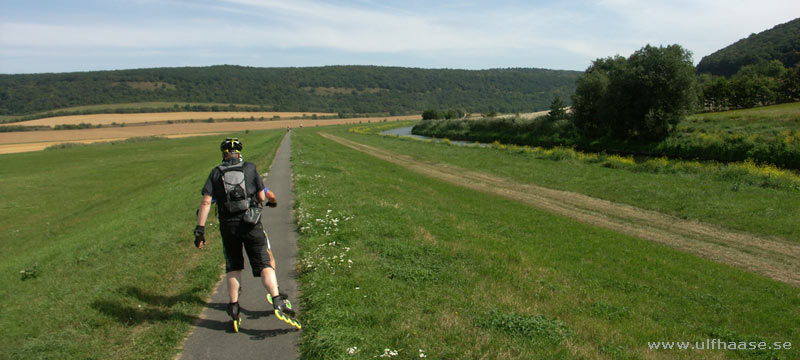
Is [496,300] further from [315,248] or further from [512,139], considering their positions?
[512,139]

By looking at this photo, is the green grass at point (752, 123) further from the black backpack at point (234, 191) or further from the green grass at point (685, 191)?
the black backpack at point (234, 191)

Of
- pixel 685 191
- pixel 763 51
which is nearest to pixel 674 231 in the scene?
pixel 685 191

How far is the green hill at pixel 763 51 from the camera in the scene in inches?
2963

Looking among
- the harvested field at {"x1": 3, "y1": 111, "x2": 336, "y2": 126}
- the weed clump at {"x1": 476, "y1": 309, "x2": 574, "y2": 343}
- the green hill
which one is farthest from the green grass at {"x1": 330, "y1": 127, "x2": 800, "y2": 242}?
the harvested field at {"x1": 3, "y1": 111, "x2": 336, "y2": 126}

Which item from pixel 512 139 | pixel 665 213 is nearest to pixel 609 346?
pixel 665 213

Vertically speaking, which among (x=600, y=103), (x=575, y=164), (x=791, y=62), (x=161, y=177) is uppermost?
(x=791, y=62)

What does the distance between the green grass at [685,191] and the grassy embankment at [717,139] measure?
904cm

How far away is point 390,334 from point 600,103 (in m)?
44.6

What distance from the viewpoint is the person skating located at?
5367 mm

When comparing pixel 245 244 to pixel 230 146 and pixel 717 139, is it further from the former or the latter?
pixel 717 139

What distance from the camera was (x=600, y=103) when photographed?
4284 cm

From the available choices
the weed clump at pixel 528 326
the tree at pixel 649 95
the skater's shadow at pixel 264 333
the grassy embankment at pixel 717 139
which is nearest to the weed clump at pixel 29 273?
the skater's shadow at pixel 264 333

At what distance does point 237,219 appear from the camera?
5418 mm

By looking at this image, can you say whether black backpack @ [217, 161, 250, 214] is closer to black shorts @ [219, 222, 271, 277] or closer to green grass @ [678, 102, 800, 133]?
black shorts @ [219, 222, 271, 277]
